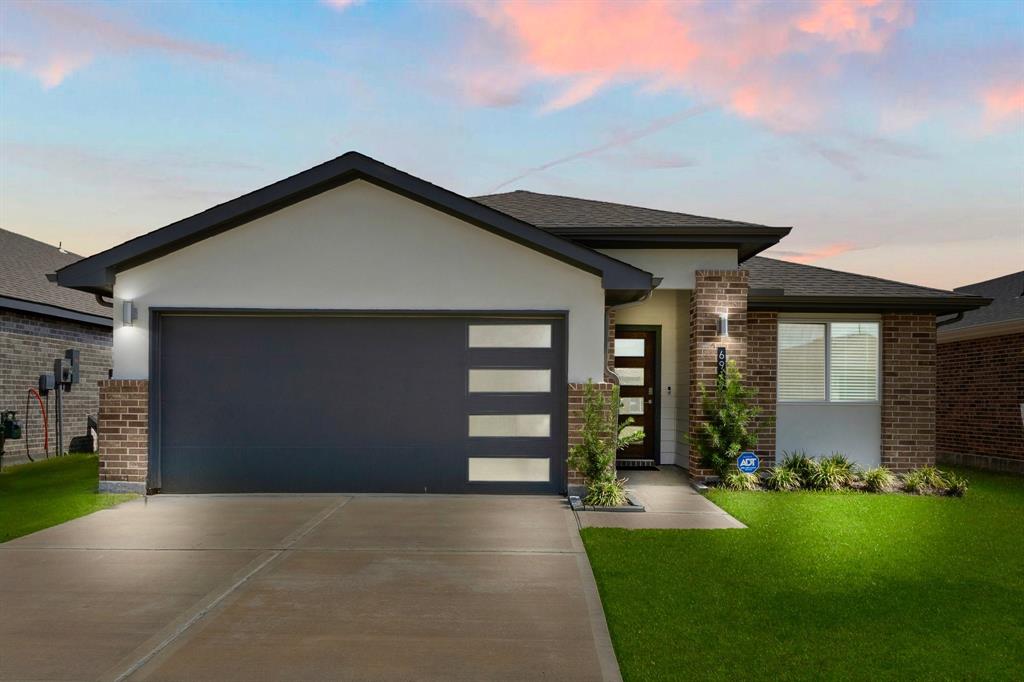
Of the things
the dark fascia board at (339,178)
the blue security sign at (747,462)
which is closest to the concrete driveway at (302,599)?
the dark fascia board at (339,178)

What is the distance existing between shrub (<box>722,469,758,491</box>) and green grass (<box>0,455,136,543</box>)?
29.6 feet

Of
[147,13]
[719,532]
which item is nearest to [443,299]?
[719,532]

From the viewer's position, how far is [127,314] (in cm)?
1026

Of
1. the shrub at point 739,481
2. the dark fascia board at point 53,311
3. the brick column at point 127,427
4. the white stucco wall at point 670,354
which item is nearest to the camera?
the brick column at point 127,427

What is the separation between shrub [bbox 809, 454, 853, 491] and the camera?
1182 cm

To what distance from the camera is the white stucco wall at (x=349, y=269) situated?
10336 millimetres

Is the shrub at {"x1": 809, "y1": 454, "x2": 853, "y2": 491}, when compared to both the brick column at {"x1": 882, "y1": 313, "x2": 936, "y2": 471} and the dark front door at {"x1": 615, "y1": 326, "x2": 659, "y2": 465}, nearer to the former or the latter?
the brick column at {"x1": 882, "y1": 313, "x2": 936, "y2": 471}

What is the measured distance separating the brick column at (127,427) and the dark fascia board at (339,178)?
5.20 ft

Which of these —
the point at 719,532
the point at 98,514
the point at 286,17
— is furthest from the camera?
the point at 286,17

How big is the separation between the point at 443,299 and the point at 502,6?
6.90m

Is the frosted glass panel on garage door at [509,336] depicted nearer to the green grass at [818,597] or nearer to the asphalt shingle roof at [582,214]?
the asphalt shingle roof at [582,214]

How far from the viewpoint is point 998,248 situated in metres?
27.5

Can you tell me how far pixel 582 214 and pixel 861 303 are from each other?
5132 millimetres

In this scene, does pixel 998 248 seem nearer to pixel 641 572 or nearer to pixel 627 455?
pixel 627 455
